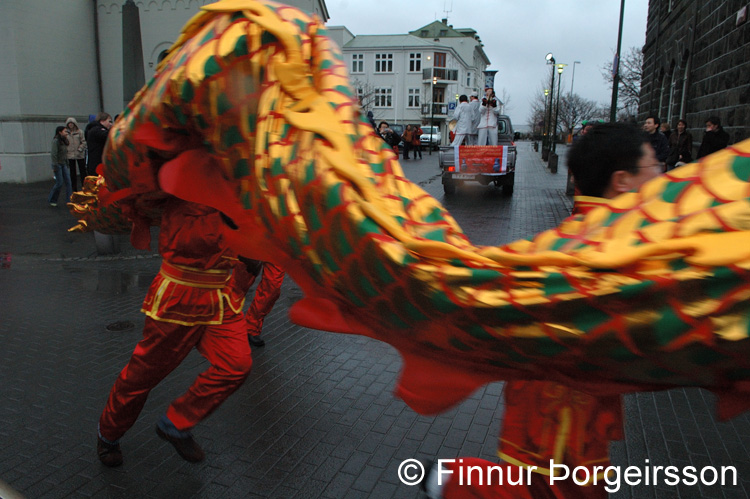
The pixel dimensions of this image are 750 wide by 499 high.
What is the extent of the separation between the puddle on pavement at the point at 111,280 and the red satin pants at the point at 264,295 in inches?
95.7

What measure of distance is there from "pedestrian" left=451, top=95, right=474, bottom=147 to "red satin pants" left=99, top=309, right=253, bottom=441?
12.5m

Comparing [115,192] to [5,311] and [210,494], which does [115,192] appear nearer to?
[210,494]

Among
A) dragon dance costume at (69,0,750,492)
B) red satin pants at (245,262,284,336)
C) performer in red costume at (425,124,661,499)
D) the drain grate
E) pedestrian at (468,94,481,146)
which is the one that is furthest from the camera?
pedestrian at (468,94,481,146)

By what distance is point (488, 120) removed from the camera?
1463 cm

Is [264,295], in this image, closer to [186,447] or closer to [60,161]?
[186,447]

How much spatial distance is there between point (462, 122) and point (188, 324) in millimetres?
13014

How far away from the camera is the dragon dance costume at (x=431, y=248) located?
3.18ft

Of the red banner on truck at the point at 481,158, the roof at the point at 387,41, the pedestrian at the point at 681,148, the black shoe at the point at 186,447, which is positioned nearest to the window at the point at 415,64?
the roof at the point at 387,41

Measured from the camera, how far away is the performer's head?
1668 millimetres

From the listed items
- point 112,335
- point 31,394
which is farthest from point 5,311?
point 31,394

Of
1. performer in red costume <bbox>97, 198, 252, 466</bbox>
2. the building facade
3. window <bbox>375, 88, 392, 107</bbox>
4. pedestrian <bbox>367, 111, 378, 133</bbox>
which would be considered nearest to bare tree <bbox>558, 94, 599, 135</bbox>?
window <bbox>375, 88, 392, 107</bbox>

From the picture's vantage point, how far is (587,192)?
68.7 inches

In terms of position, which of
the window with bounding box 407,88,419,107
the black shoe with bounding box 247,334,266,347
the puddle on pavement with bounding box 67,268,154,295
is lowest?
the puddle on pavement with bounding box 67,268,154,295

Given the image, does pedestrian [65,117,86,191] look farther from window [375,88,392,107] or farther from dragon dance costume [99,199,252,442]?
window [375,88,392,107]
